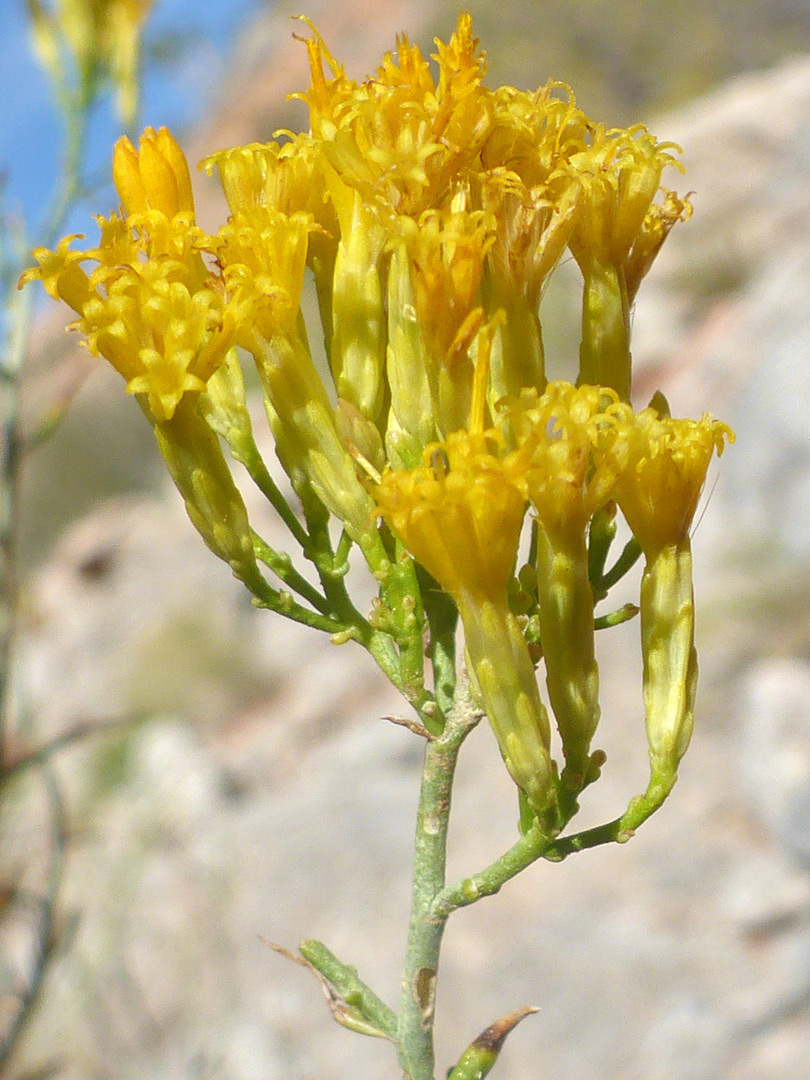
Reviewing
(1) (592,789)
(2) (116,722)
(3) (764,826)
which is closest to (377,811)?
(1) (592,789)

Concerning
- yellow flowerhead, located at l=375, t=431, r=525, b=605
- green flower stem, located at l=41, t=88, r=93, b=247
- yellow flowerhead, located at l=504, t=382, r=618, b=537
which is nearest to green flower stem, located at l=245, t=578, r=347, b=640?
yellow flowerhead, located at l=375, t=431, r=525, b=605

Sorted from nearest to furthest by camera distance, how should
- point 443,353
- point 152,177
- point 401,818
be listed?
point 443,353, point 152,177, point 401,818

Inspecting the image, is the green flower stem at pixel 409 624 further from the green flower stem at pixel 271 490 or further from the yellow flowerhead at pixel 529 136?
the yellow flowerhead at pixel 529 136

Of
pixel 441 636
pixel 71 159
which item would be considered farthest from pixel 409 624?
pixel 71 159

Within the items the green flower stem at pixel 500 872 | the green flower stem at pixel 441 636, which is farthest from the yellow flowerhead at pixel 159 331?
the green flower stem at pixel 500 872

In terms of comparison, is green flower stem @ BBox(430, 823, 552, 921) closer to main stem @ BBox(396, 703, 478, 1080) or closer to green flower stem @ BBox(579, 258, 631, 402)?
main stem @ BBox(396, 703, 478, 1080)

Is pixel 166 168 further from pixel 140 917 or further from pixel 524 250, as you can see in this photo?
pixel 140 917

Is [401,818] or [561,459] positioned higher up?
[401,818]

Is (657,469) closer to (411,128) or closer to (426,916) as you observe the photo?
(411,128)
